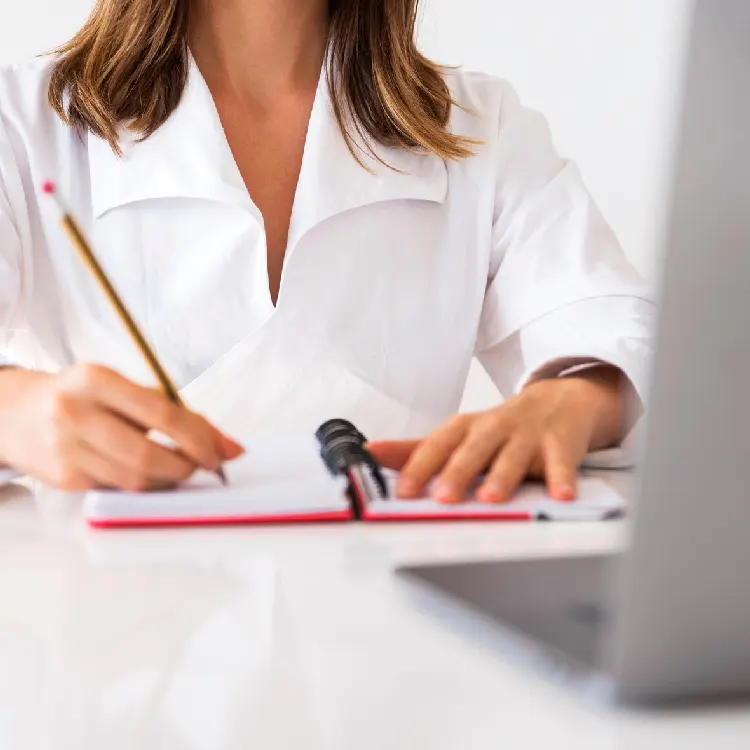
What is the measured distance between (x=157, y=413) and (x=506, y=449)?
10.8 inches

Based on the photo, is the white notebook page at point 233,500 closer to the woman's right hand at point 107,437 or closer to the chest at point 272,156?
the woman's right hand at point 107,437

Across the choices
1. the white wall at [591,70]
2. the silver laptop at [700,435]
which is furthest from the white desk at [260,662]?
the white wall at [591,70]

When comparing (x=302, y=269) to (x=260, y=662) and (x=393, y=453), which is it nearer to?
(x=393, y=453)

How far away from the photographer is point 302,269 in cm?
131

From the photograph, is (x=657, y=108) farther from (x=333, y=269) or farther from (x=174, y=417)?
(x=174, y=417)

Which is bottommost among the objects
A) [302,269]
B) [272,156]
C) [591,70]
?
[302,269]

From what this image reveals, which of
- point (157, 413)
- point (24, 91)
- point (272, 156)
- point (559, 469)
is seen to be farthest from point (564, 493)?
point (24, 91)

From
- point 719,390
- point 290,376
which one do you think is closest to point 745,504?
point 719,390

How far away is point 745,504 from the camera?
1.22 feet

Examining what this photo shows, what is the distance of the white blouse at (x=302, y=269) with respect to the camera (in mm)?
1277

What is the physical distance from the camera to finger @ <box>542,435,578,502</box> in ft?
2.62

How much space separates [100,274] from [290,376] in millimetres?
624

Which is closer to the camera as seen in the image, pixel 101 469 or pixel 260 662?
pixel 260 662

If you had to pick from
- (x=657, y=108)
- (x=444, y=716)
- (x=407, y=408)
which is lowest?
(x=407, y=408)
